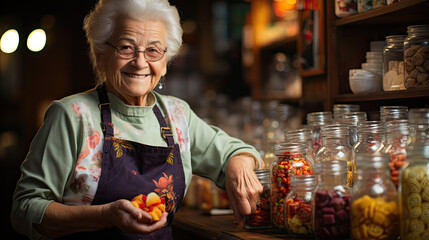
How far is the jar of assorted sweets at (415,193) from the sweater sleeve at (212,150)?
679 mm

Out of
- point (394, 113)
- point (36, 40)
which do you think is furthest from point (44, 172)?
point (36, 40)

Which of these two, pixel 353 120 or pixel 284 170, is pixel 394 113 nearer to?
pixel 353 120

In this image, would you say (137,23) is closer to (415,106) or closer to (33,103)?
(415,106)

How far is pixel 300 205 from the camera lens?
4.71ft

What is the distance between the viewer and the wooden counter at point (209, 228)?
1.58 meters

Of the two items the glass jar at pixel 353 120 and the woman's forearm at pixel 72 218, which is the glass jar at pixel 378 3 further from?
the woman's forearm at pixel 72 218

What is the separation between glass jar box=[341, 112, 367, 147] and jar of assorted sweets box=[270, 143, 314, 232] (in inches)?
8.9

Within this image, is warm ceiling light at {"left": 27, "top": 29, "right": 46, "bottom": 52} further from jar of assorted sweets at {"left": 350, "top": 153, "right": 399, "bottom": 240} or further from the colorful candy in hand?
jar of assorted sweets at {"left": 350, "top": 153, "right": 399, "bottom": 240}

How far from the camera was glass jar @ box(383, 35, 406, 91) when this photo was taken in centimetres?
166

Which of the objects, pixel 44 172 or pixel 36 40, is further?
pixel 36 40

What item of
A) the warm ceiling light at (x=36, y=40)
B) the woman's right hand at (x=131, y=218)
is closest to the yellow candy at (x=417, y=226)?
the woman's right hand at (x=131, y=218)

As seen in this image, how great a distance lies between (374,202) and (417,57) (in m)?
0.53

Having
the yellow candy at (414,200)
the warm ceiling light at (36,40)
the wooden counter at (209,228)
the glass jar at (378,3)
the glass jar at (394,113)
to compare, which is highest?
the warm ceiling light at (36,40)

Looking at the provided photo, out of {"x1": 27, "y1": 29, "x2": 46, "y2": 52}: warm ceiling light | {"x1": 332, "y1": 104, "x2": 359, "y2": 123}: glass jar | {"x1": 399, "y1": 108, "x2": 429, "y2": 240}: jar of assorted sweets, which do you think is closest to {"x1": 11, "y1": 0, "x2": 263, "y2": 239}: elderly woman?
{"x1": 332, "y1": 104, "x2": 359, "y2": 123}: glass jar
